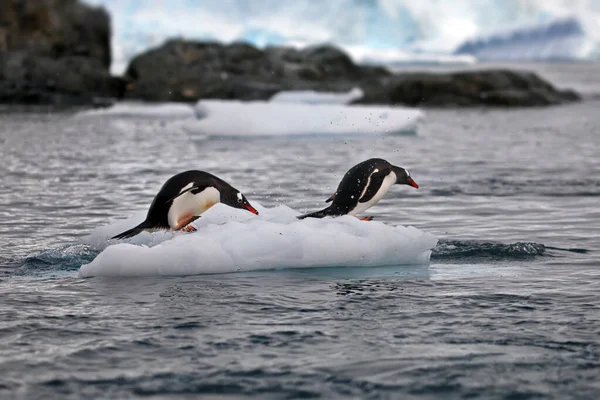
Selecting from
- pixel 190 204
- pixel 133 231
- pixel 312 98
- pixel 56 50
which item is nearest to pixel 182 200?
pixel 190 204

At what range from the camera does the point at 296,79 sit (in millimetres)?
48344

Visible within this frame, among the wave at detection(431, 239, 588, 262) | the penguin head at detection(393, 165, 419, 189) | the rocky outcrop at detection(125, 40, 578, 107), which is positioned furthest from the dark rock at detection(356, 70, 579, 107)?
the wave at detection(431, 239, 588, 262)

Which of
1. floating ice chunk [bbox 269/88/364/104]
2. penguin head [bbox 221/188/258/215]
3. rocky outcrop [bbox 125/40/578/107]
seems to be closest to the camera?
penguin head [bbox 221/188/258/215]

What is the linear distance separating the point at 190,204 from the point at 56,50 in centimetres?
4850

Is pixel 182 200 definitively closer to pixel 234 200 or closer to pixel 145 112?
pixel 234 200

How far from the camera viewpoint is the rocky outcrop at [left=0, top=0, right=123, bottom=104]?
45.8 m

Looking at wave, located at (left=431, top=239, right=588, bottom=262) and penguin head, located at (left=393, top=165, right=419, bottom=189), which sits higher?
penguin head, located at (left=393, top=165, right=419, bottom=189)

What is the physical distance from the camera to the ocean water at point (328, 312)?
5.08 m

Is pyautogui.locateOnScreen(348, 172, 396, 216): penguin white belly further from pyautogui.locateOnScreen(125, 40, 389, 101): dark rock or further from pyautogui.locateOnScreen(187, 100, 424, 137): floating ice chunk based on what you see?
pyautogui.locateOnScreen(125, 40, 389, 101): dark rock

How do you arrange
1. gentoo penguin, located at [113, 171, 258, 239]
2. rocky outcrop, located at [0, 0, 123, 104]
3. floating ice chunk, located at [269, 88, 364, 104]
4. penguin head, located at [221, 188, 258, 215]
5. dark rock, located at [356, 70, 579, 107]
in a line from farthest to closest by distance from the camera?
rocky outcrop, located at [0, 0, 123, 104] < dark rock, located at [356, 70, 579, 107] < floating ice chunk, located at [269, 88, 364, 104] < penguin head, located at [221, 188, 258, 215] < gentoo penguin, located at [113, 171, 258, 239]

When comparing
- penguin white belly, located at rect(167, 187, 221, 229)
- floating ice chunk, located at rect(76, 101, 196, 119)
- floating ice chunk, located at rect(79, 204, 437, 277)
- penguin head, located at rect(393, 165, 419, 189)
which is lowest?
floating ice chunk, located at rect(79, 204, 437, 277)

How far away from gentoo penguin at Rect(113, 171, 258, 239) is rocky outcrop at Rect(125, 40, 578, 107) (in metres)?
33.2

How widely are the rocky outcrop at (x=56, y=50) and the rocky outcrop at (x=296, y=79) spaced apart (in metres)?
2.10

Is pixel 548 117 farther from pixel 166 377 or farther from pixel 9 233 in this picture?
pixel 166 377
